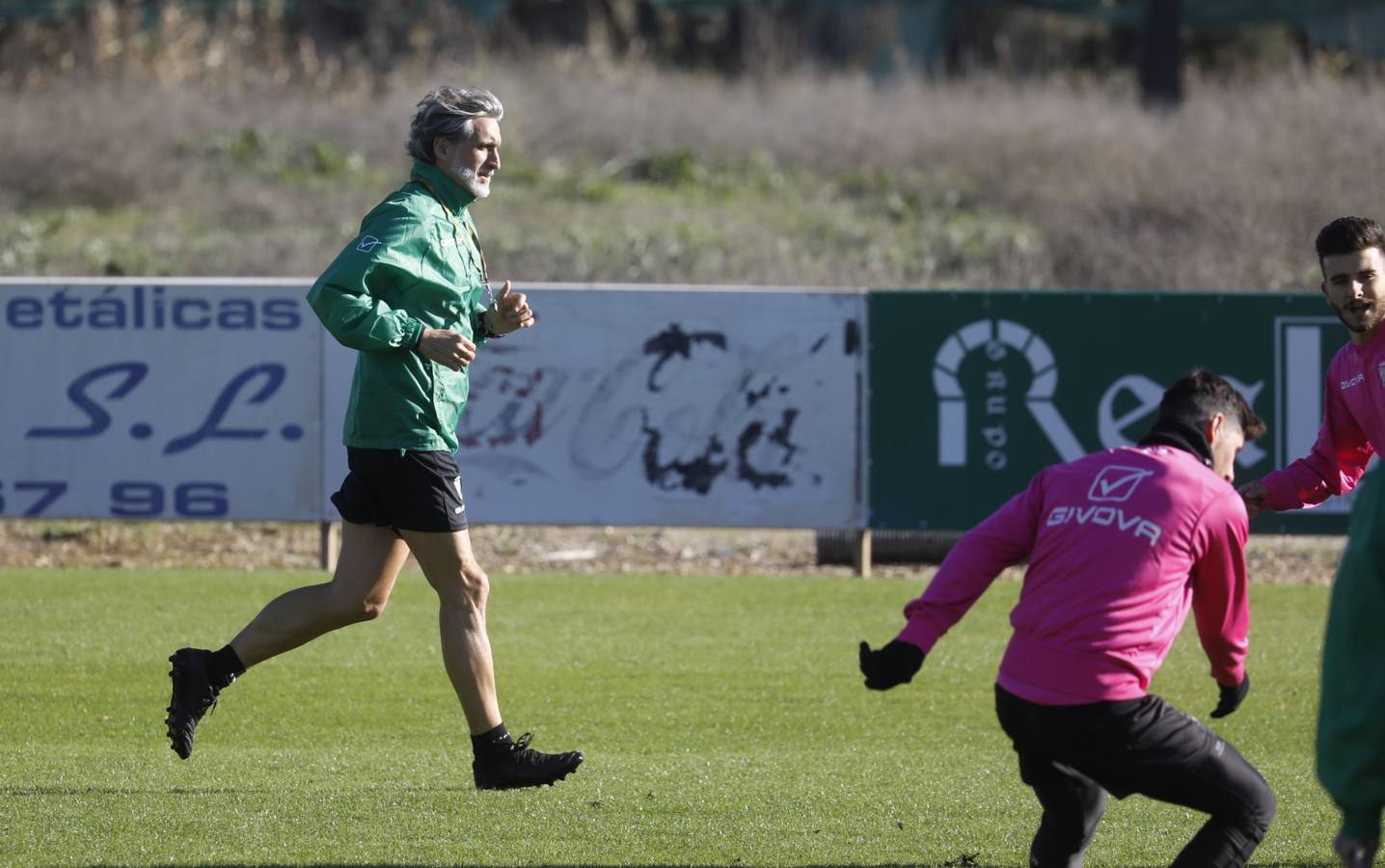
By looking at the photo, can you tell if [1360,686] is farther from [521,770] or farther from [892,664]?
[521,770]

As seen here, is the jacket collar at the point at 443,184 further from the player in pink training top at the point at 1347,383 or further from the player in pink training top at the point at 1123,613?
the player in pink training top at the point at 1347,383

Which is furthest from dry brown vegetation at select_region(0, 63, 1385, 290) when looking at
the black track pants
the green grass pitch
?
the black track pants

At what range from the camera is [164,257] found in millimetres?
20031

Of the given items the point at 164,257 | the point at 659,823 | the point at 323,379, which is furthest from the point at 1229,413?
the point at 164,257

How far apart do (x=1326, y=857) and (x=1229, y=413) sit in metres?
1.79

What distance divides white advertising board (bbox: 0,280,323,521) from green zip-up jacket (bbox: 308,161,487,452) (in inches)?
249

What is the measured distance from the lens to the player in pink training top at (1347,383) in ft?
18.3

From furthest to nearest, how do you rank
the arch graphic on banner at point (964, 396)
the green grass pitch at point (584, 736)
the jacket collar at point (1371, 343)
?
1. the arch graphic on banner at point (964, 396)
2. the jacket collar at point (1371, 343)
3. the green grass pitch at point (584, 736)

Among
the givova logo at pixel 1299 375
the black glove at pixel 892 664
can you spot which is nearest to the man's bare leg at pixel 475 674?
the black glove at pixel 892 664

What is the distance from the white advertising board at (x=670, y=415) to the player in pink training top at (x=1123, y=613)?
748 cm

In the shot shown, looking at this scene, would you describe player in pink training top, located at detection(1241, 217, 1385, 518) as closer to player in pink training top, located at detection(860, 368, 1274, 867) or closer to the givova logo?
player in pink training top, located at detection(860, 368, 1274, 867)

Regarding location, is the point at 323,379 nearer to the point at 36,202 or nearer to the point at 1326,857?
the point at 1326,857

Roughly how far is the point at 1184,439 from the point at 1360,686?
1103mm

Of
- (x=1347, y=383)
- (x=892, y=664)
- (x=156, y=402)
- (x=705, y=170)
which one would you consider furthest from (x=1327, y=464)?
(x=705, y=170)
